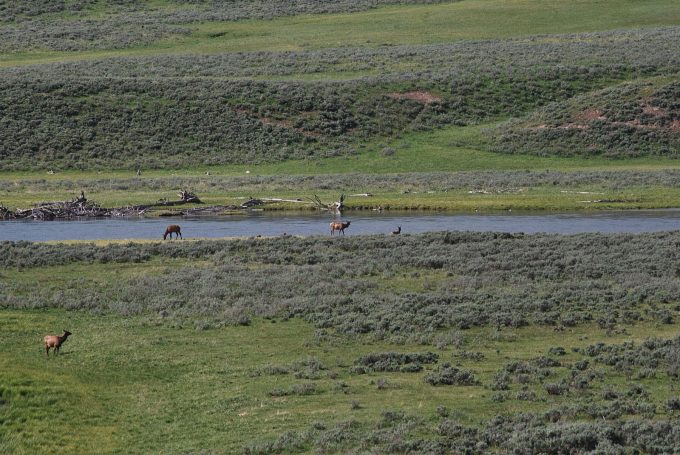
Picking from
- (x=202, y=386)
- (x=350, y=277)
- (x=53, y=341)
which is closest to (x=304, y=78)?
(x=350, y=277)

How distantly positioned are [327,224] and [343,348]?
23296 mm

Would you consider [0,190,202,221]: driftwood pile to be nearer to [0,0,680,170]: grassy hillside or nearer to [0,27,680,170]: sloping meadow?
[0,0,680,170]: grassy hillside

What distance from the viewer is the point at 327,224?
45281 mm

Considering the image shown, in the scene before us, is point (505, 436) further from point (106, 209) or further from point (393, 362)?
point (106, 209)

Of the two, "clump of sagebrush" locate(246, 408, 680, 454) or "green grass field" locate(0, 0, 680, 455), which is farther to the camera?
"green grass field" locate(0, 0, 680, 455)

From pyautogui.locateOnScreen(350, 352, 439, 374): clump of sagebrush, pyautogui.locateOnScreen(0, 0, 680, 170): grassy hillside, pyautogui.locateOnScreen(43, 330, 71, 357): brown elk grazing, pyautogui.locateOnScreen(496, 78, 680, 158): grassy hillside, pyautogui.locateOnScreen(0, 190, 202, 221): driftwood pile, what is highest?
pyautogui.locateOnScreen(0, 0, 680, 170): grassy hillside

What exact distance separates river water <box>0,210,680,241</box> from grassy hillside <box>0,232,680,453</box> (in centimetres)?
→ 692

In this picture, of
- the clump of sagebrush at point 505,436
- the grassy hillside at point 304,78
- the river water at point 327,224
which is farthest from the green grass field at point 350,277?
the river water at point 327,224

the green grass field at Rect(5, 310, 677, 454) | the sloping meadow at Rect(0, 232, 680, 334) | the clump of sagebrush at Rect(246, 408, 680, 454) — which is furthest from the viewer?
the sloping meadow at Rect(0, 232, 680, 334)

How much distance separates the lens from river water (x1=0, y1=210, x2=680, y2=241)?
42278 mm

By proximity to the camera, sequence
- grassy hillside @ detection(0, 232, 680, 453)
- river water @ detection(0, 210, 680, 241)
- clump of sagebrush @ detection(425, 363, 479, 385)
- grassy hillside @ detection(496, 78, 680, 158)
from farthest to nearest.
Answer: grassy hillside @ detection(496, 78, 680, 158) < river water @ detection(0, 210, 680, 241) < clump of sagebrush @ detection(425, 363, 479, 385) < grassy hillside @ detection(0, 232, 680, 453)

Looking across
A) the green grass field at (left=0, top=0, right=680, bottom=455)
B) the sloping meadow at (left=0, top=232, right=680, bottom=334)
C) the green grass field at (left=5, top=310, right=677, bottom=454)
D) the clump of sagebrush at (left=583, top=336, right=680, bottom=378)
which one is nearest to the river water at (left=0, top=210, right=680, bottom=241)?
the green grass field at (left=0, top=0, right=680, bottom=455)

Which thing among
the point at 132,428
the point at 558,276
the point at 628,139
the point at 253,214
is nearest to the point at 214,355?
the point at 132,428

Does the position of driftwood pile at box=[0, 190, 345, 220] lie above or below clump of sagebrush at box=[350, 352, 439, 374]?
above
